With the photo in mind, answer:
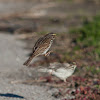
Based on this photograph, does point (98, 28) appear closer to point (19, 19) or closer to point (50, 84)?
point (19, 19)

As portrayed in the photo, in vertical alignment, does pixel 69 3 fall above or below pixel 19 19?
above

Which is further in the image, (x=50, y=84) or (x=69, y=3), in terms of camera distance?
(x=69, y=3)

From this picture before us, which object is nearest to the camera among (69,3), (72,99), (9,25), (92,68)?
(72,99)

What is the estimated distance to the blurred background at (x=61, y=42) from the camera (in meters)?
7.90

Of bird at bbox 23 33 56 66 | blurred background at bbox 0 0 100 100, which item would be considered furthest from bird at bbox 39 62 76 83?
blurred background at bbox 0 0 100 100

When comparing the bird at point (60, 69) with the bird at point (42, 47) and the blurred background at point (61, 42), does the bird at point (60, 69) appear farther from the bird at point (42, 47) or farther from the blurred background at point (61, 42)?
the blurred background at point (61, 42)

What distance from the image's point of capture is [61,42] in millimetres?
11727

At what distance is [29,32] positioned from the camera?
12.9 metres

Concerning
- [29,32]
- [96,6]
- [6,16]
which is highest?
[96,6]

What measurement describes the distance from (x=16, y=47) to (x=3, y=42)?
77 centimetres

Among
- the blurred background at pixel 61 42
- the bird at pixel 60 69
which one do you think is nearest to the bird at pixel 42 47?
the bird at pixel 60 69

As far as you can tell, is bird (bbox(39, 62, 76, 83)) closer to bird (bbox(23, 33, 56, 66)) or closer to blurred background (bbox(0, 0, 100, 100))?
bird (bbox(23, 33, 56, 66))

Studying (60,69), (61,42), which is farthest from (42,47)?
(61,42)

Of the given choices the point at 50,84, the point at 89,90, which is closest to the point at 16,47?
the point at 50,84
